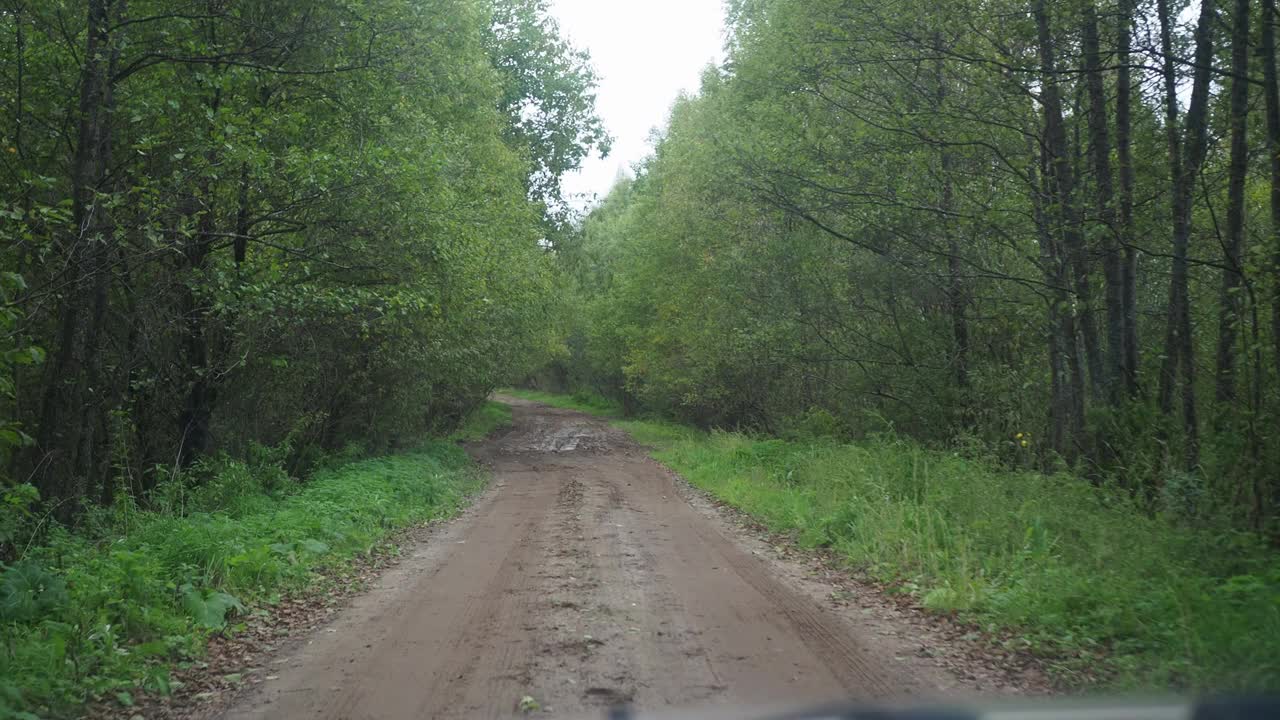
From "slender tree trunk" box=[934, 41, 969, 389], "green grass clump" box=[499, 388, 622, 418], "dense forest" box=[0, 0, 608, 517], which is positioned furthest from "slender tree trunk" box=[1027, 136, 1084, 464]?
"green grass clump" box=[499, 388, 622, 418]

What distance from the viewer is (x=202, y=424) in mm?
14375

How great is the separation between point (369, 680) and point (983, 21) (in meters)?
11.2

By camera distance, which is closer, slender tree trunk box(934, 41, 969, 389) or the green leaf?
the green leaf

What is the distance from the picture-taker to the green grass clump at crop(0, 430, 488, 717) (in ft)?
19.1

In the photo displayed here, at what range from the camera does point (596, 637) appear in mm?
6793

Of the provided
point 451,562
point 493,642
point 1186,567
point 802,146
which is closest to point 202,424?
point 451,562

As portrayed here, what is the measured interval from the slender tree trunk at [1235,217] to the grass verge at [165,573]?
9686 millimetres

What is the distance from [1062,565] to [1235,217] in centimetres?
463

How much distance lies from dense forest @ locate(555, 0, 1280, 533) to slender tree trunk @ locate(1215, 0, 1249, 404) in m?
0.04

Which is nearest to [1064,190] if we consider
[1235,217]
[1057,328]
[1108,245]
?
[1108,245]

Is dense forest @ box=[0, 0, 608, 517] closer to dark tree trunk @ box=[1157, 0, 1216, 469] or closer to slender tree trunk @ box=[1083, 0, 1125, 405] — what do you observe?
slender tree trunk @ box=[1083, 0, 1125, 405]

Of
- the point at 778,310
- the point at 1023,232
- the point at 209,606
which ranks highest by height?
the point at 1023,232

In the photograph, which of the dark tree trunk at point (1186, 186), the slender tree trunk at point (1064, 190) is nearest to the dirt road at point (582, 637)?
the dark tree trunk at point (1186, 186)

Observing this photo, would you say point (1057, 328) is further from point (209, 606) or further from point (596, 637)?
point (209, 606)
